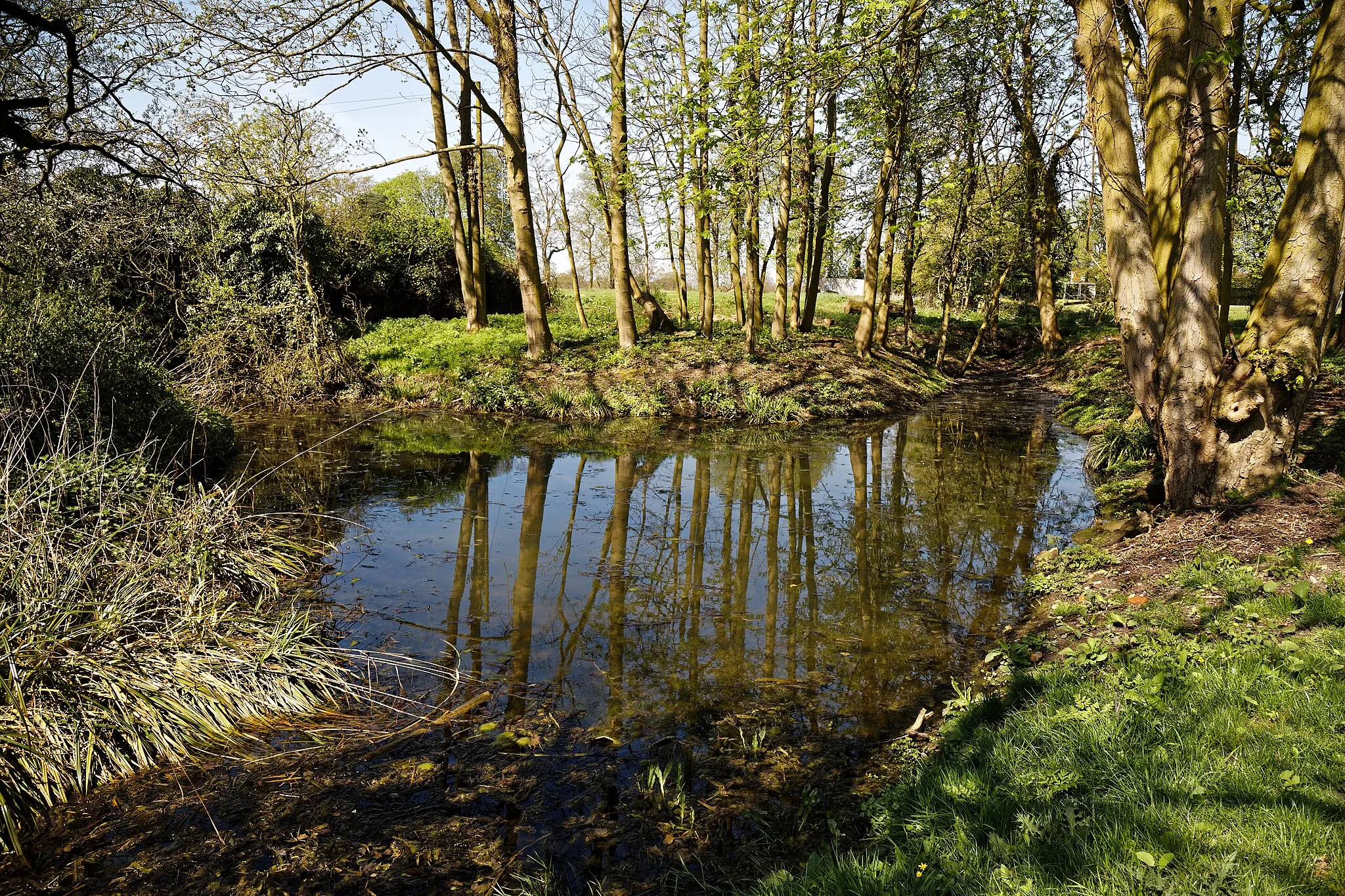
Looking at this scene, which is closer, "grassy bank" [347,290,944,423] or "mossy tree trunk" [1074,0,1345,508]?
"mossy tree trunk" [1074,0,1345,508]

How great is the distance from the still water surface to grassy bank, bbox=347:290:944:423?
1.71 metres

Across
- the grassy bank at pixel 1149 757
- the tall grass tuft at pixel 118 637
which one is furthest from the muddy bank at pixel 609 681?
the grassy bank at pixel 1149 757

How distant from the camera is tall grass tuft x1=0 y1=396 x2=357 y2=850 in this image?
3.50 metres

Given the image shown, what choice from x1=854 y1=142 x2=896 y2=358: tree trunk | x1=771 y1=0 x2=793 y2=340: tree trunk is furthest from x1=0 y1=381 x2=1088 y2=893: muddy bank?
x1=854 y1=142 x2=896 y2=358: tree trunk

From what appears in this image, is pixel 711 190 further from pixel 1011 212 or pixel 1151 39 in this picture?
pixel 1011 212

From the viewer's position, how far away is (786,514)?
8.36m

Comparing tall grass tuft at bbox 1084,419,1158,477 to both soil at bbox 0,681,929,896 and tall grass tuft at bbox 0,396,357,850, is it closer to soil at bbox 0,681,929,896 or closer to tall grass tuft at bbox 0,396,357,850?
soil at bbox 0,681,929,896

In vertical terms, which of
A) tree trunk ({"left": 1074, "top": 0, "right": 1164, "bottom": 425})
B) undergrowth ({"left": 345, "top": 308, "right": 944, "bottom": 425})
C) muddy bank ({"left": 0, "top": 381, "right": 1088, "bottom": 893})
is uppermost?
tree trunk ({"left": 1074, "top": 0, "right": 1164, "bottom": 425})

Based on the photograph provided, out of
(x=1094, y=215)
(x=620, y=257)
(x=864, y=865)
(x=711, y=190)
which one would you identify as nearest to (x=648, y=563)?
(x=864, y=865)

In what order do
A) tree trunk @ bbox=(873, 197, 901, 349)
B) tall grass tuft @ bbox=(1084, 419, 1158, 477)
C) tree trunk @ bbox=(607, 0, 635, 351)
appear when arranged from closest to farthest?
tall grass tuft @ bbox=(1084, 419, 1158, 477) → tree trunk @ bbox=(607, 0, 635, 351) → tree trunk @ bbox=(873, 197, 901, 349)

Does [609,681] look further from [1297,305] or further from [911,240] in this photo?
[911,240]

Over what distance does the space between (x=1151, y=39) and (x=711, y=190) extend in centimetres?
669

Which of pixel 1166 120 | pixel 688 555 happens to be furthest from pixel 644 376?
pixel 1166 120

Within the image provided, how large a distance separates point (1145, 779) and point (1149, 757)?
17 centimetres
